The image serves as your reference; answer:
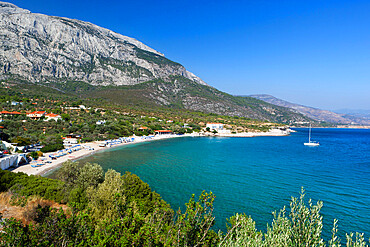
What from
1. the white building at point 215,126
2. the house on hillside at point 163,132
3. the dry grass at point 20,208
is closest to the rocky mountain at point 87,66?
the house on hillside at point 163,132

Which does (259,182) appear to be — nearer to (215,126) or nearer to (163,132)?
(163,132)

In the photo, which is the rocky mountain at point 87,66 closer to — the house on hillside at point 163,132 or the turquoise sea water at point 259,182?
the house on hillside at point 163,132

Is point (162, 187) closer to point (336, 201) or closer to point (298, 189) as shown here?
point (298, 189)

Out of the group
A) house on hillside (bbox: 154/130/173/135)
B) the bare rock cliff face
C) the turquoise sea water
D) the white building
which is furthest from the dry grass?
the bare rock cliff face

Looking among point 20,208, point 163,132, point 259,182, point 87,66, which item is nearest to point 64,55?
point 87,66

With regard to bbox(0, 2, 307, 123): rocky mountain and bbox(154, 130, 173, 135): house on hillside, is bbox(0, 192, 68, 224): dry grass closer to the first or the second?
bbox(154, 130, 173, 135): house on hillside

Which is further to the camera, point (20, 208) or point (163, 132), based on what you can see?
point (163, 132)

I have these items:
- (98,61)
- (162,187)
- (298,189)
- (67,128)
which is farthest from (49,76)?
(298,189)
